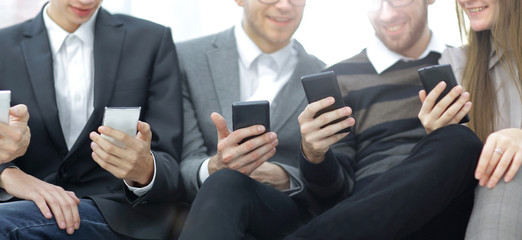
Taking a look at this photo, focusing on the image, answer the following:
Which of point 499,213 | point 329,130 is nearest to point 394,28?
point 329,130

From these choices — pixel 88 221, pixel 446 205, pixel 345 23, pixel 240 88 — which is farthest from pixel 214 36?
pixel 446 205

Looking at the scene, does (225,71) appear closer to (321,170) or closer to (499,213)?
(321,170)

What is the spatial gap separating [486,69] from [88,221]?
0.98 metres

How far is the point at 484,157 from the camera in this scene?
1.20 metres

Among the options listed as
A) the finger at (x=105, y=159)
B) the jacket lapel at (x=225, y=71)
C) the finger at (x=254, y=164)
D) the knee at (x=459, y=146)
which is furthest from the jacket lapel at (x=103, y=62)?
the knee at (x=459, y=146)

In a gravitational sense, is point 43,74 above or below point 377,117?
above

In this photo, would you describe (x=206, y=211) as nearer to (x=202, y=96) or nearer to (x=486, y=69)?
(x=202, y=96)

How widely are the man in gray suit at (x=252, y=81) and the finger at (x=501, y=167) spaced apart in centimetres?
47

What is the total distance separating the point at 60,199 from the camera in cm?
129

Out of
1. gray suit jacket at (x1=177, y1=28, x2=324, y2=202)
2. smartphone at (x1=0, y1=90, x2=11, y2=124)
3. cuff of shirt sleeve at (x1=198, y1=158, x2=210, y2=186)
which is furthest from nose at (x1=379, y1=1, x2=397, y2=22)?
smartphone at (x1=0, y1=90, x2=11, y2=124)

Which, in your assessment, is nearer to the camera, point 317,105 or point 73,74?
point 317,105

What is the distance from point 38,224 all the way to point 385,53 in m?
0.95

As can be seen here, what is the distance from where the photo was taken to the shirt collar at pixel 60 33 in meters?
1.53

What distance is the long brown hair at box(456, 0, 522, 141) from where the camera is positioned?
1.45m
